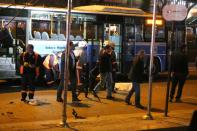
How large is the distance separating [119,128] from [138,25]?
1247 centimetres

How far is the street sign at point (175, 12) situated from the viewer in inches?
518

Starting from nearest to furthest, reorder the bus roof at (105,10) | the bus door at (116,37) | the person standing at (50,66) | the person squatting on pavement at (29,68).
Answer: the person squatting on pavement at (29,68)
the person standing at (50,66)
the bus roof at (105,10)
the bus door at (116,37)

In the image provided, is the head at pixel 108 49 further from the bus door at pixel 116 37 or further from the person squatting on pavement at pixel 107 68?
the bus door at pixel 116 37

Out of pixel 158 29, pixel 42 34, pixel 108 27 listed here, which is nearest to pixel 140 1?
pixel 158 29

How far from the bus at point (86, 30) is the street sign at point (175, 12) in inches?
227

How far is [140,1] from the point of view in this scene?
4166 cm

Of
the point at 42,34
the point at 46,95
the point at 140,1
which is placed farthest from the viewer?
the point at 140,1

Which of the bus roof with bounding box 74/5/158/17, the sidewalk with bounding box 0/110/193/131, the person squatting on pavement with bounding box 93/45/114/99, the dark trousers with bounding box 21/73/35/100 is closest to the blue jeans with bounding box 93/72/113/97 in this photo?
the person squatting on pavement with bounding box 93/45/114/99

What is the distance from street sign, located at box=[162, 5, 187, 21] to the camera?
518 inches

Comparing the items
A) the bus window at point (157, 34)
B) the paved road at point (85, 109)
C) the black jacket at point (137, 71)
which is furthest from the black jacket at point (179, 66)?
the bus window at point (157, 34)

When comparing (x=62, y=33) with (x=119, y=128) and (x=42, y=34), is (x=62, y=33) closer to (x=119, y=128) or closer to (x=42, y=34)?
(x=42, y=34)

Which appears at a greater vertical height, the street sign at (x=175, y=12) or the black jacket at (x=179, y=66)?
the street sign at (x=175, y=12)

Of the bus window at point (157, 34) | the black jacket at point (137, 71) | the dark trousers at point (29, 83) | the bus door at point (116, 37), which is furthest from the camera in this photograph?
the bus window at point (157, 34)

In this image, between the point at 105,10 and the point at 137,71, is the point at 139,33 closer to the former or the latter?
the point at 105,10
